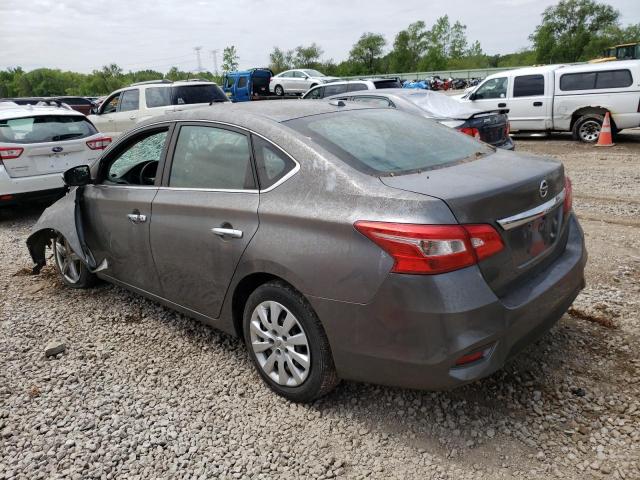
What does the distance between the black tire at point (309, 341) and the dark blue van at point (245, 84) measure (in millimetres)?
24553

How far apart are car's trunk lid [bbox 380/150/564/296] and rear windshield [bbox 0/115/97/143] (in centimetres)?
652

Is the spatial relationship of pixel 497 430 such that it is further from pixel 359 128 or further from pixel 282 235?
pixel 359 128

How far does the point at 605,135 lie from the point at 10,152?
11852 mm

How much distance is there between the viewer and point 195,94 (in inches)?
472

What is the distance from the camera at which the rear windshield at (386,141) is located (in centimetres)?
263

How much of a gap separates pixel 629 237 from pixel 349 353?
4.20 m

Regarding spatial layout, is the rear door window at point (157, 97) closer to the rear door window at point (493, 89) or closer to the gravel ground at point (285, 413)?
the rear door window at point (493, 89)

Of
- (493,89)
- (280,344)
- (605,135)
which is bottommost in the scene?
(280,344)

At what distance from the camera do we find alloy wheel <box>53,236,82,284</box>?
4.54 meters

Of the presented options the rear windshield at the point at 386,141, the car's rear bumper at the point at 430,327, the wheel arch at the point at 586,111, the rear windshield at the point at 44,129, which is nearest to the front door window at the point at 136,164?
the rear windshield at the point at 386,141

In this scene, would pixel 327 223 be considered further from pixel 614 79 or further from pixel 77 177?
pixel 614 79

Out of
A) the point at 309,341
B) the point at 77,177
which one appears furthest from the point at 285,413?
the point at 77,177

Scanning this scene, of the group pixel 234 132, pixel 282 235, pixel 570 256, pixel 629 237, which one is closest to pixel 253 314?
pixel 282 235

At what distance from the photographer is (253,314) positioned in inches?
112
